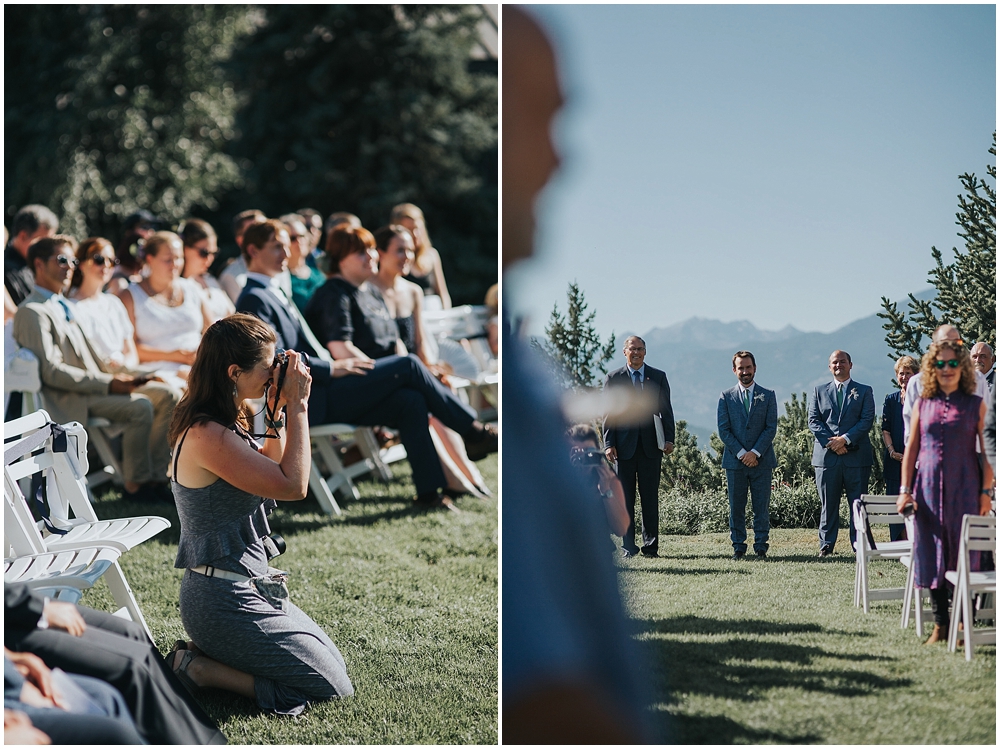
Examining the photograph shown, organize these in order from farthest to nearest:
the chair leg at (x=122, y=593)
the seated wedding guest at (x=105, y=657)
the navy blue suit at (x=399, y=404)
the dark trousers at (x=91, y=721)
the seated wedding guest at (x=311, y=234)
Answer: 1. the seated wedding guest at (x=311, y=234)
2. the navy blue suit at (x=399, y=404)
3. the chair leg at (x=122, y=593)
4. the seated wedding guest at (x=105, y=657)
5. the dark trousers at (x=91, y=721)

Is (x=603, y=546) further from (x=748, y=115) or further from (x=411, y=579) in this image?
(x=411, y=579)

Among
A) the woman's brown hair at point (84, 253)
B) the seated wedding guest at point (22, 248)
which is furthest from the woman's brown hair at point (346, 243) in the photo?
the seated wedding guest at point (22, 248)

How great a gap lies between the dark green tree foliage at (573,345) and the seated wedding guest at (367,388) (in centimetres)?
314

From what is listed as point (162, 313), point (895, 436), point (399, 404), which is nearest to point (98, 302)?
point (162, 313)

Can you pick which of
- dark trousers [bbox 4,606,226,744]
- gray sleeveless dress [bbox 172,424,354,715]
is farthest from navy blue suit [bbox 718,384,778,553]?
dark trousers [bbox 4,606,226,744]

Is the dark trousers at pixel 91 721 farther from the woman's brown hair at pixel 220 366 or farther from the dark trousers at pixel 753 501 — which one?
the dark trousers at pixel 753 501

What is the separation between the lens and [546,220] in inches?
109

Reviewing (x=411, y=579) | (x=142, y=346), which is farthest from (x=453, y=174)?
(x=411, y=579)

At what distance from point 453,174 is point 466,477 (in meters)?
14.0

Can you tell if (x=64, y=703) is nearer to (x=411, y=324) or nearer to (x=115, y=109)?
(x=411, y=324)

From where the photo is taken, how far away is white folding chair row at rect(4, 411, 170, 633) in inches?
140

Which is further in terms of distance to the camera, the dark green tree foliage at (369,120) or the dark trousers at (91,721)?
the dark green tree foliage at (369,120)

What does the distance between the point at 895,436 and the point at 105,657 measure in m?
2.38

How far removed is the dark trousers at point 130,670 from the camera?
2.69m
